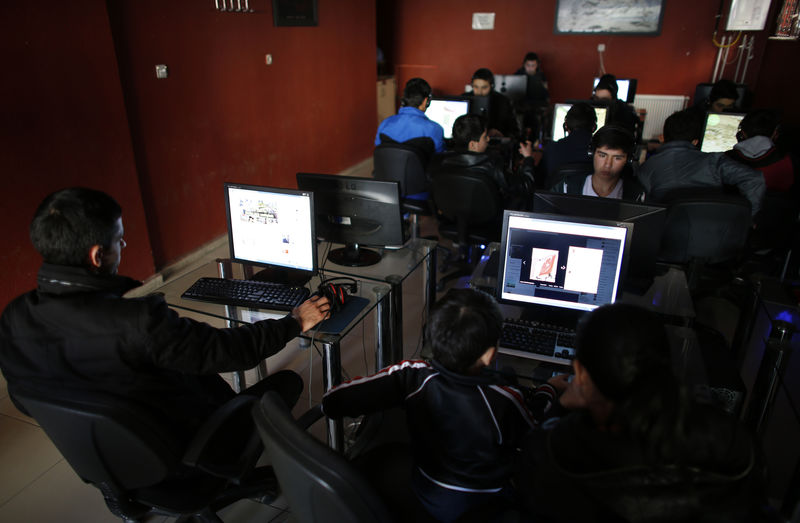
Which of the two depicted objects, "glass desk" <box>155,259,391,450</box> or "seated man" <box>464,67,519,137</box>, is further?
"seated man" <box>464,67,519,137</box>

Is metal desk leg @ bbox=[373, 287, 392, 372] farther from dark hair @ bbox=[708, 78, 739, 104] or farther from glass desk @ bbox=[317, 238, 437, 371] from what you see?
dark hair @ bbox=[708, 78, 739, 104]

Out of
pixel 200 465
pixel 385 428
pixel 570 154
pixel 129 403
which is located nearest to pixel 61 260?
pixel 129 403

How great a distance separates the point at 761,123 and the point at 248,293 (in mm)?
3572

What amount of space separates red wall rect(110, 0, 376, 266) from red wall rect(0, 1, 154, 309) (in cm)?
27

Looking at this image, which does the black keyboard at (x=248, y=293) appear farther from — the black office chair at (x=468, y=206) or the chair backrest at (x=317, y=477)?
the black office chair at (x=468, y=206)

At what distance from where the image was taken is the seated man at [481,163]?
10.8 feet

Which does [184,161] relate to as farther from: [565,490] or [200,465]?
[565,490]

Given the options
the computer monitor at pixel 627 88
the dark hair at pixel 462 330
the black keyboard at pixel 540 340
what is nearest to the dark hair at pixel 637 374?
the dark hair at pixel 462 330

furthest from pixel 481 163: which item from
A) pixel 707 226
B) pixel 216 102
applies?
pixel 216 102

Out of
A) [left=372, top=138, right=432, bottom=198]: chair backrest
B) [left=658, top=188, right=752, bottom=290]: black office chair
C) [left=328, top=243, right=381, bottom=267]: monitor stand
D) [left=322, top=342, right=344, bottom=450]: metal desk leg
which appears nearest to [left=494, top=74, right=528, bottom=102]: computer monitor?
[left=372, top=138, right=432, bottom=198]: chair backrest

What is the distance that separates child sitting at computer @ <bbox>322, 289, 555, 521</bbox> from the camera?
4.09 feet

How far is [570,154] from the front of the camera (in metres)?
3.56

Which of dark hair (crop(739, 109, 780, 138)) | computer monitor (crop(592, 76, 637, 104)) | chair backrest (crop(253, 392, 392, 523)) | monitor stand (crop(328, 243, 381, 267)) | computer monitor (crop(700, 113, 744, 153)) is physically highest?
computer monitor (crop(592, 76, 637, 104))

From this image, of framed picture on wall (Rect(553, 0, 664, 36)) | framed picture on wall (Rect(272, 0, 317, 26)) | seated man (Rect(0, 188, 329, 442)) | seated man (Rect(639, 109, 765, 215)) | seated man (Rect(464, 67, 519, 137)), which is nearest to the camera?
seated man (Rect(0, 188, 329, 442))
